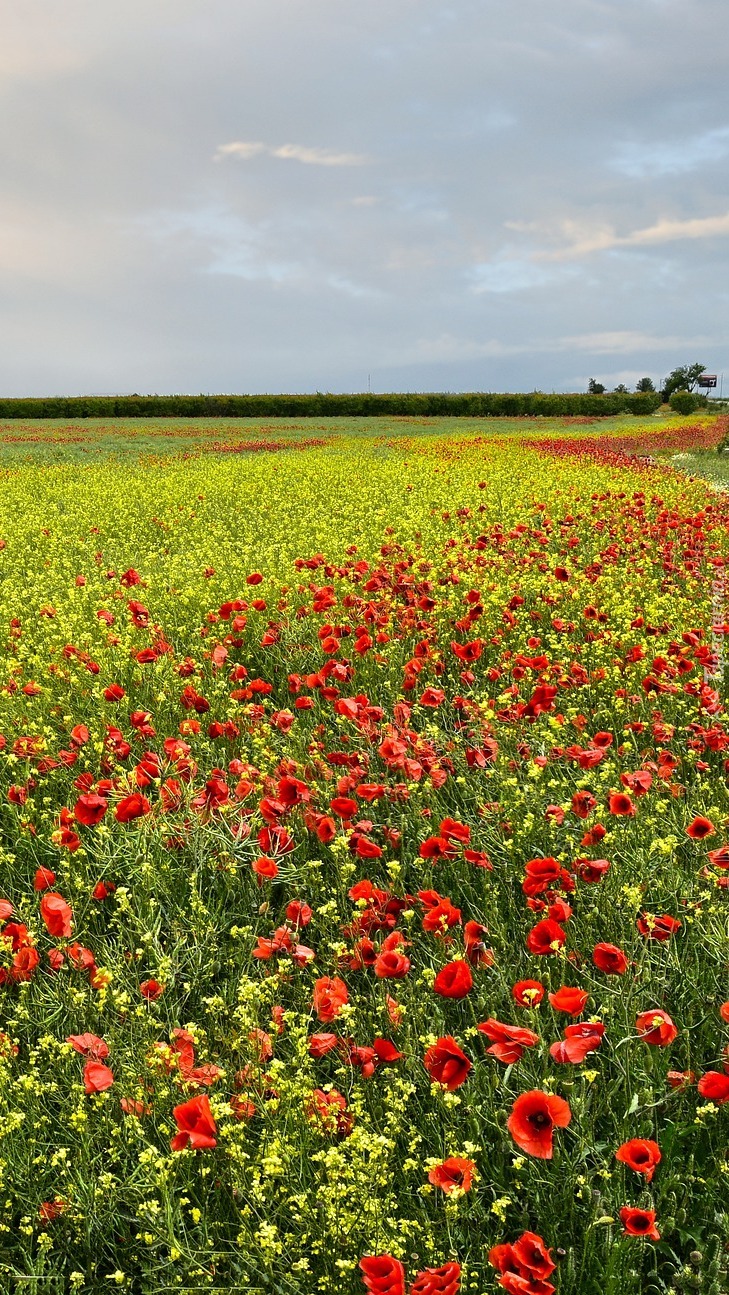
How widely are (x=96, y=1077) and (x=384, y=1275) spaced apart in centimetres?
84

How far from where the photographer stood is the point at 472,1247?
5.90 feet

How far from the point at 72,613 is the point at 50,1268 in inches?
199

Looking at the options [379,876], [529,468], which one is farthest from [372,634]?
[529,468]

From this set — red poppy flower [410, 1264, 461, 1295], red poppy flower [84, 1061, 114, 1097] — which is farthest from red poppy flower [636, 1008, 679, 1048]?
red poppy flower [84, 1061, 114, 1097]

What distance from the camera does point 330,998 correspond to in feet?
6.57

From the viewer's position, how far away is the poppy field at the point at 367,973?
180cm

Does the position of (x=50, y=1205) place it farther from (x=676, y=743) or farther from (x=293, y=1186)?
(x=676, y=743)

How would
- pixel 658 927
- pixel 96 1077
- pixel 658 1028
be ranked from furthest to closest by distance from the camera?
pixel 658 927, pixel 96 1077, pixel 658 1028

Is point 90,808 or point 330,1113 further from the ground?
point 90,808

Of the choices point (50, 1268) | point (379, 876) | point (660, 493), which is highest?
point (660, 493)

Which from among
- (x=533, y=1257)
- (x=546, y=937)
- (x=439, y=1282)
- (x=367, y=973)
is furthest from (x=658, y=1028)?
(x=367, y=973)

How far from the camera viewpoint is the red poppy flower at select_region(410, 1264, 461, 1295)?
138 centimetres

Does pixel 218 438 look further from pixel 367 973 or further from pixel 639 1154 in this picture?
pixel 639 1154

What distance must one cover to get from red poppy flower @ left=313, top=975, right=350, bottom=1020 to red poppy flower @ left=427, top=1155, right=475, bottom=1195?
1.33ft
